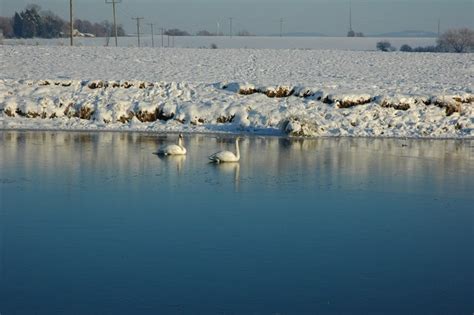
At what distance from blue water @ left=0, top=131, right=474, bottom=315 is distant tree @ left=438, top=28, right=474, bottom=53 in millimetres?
64308

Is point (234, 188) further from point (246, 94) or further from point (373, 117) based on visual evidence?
point (246, 94)

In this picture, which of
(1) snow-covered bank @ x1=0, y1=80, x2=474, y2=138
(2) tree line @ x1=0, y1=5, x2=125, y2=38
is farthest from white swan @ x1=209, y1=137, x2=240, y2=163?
(2) tree line @ x1=0, y1=5, x2=125, y2=38

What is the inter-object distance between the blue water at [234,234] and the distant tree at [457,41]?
211 ft

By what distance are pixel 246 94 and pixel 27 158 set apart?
12.5 meters

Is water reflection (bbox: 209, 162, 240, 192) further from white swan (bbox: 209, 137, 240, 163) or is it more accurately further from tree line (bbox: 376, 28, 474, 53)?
tree line (bbox: 376, 28, 474, 53)

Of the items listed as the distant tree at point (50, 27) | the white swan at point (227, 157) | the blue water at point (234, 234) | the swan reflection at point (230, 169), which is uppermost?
the distant tree at point (50, 27)

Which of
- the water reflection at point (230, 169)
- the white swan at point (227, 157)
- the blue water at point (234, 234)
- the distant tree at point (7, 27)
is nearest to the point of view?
the blue water at point (234, 234)

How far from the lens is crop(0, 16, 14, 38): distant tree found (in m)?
110

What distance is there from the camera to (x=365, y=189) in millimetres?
15812

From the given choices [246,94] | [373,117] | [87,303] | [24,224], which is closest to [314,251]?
[87,303]

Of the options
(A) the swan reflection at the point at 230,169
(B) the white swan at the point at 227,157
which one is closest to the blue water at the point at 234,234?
(A) the swan reflection at the point at 230,169

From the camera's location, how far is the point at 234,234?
1177 centimetres

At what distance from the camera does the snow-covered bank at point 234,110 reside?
2659 cm

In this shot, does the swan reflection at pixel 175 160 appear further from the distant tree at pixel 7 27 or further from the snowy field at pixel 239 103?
the distant tree at pixel 7 27
